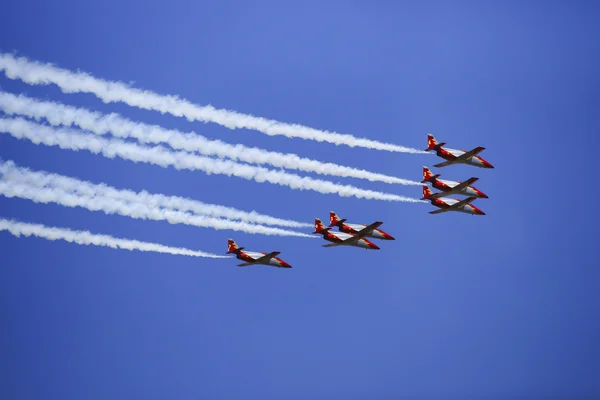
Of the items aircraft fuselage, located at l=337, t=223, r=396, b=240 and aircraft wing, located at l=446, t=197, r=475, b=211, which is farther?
aircraft wing, located at l=446, t=197, r=475, b=211

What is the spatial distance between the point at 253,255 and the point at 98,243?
1024 centimetres

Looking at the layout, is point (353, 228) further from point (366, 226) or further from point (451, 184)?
point (451, 184)

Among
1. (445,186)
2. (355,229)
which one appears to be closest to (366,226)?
(355,229)

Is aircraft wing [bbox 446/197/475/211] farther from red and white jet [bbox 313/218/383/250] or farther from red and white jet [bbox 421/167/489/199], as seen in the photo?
red and white jet [bbox 313/218/383/250]

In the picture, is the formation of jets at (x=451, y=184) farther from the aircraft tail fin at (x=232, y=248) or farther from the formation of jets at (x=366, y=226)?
the aircraft tail fin at (x=232, y=248)

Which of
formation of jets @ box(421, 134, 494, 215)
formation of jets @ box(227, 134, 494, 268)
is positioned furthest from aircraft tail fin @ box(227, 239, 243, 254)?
formation of jets @ box(421, 134, 494, 215)

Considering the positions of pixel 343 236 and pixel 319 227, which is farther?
pixel 319 227

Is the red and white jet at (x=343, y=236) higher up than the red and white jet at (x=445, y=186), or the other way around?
A: the red and white jet at (x=445, y=186)

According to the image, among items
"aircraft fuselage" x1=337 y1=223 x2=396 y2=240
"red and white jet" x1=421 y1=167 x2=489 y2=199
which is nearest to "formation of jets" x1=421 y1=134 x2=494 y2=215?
"red and white jet" x1=421 y1=167 x2=489 y2=199

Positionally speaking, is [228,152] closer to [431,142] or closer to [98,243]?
[98,243]

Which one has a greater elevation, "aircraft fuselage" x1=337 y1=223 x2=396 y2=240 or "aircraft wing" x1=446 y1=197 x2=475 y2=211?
"aircraft wing" x1=446 y1=197 x2=475 y2=211

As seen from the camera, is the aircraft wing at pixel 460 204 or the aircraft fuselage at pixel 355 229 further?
the aircraft wing at pixel 460 204

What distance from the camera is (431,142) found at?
57188mm

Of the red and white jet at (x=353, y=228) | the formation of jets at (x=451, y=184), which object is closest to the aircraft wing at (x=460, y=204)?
the formation of jets at (x=451, y=184)
